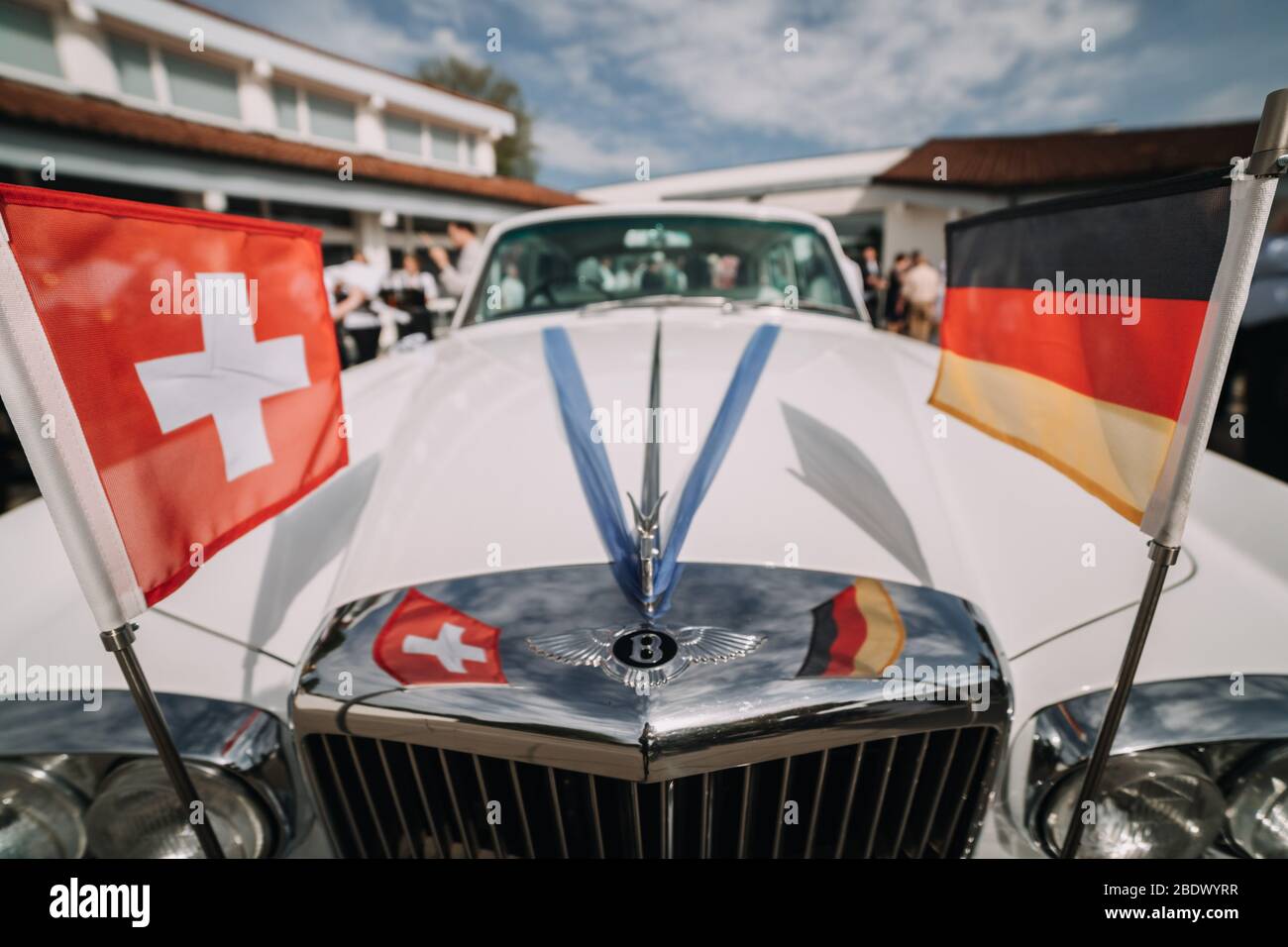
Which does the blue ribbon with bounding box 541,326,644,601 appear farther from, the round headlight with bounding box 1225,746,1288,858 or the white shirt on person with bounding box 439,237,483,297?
the white shirt on person with bounding box 439,237,483,297

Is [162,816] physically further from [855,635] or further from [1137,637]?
[1137,637]

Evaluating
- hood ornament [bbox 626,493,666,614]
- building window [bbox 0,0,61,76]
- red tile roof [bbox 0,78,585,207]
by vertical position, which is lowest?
hood ornament [bbox 626,493,666,614]

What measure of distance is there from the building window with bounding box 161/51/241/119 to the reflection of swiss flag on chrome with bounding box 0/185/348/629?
1789 cm

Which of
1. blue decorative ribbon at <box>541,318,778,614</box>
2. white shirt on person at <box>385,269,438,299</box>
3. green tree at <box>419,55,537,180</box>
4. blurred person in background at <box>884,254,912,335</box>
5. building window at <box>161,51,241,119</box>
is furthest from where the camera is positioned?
green tree at <box>419,55,537,180</box>

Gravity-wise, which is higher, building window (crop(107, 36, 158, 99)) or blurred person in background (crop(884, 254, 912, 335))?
building window (crop(107, 36, 158, 99))

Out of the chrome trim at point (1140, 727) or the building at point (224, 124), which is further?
the building at point (224, 124)

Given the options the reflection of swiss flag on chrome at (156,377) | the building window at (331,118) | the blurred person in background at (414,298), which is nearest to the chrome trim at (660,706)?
the reflection of swiss flag on chrome at (156,377)

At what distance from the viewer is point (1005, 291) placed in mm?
1668

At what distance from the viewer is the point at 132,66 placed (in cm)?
1417

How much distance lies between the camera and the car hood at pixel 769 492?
1351 mm

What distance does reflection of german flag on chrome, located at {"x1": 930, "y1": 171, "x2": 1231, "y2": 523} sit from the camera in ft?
3.76

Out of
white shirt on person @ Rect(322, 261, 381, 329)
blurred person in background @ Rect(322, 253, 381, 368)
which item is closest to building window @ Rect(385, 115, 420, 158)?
blurred person in background @ Rect(322, 253, 381, 368)

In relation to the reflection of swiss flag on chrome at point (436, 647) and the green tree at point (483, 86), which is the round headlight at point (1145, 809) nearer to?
the reflection of swiss flag on chrome at point (436, 647)

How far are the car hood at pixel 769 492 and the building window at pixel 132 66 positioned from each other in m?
17.1
